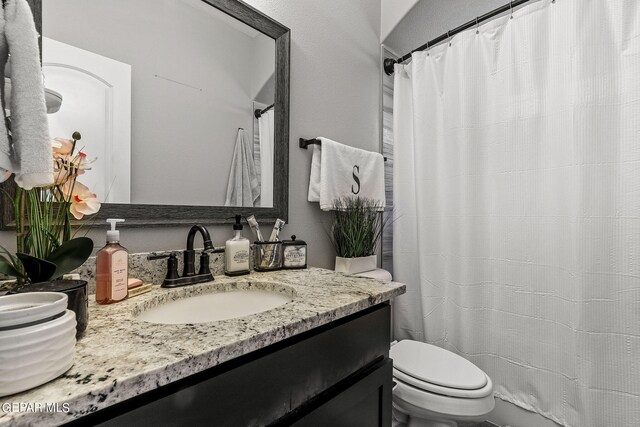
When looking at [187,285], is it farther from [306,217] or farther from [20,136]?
[306,217]

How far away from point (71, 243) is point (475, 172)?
59.5 inches

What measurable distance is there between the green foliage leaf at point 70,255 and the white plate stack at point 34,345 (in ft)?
0.68

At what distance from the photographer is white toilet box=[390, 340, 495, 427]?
3.40 feet

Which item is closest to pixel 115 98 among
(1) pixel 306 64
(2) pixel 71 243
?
(2) pixel 71 243

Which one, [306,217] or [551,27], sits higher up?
[551,27]

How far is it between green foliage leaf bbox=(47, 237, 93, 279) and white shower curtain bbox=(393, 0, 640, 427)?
4.65 ft

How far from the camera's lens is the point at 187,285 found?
0.84m

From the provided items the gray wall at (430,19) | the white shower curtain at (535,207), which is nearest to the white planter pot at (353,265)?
the white shower curtain at (535,207)

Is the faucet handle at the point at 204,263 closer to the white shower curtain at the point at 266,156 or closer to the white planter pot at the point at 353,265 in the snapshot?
the white shower curtain at the point at 266,156

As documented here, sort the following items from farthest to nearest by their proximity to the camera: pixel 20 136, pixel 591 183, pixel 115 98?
1. pixel 591 183
2. pixel 115 98
3. pixel 20 136

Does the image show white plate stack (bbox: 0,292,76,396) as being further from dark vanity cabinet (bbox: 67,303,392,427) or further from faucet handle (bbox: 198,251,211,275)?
faucet handle (bbox: 198,251,211,275)

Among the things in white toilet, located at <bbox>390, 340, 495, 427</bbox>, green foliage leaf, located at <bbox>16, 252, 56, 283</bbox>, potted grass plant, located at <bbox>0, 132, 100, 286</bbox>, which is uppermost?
potted grass plant, located at <bbox>0, 132, 100, 286</bbox>

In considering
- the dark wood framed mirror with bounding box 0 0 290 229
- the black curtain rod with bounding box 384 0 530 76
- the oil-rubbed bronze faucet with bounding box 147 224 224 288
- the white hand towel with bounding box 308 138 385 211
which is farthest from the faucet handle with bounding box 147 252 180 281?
the black curtain rod with bounding box 384 0 530 76

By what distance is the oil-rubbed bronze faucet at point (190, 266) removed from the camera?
0.83m
